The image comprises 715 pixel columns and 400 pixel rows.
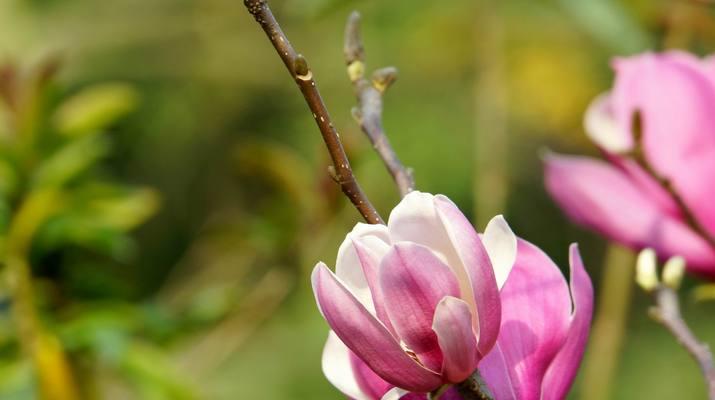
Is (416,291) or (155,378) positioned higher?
(416,291)

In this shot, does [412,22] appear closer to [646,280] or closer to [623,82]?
[623,82]

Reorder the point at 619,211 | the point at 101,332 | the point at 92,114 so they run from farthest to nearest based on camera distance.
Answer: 1. the point at 92,114
2. the point at 101,332
3. the point at 619,211

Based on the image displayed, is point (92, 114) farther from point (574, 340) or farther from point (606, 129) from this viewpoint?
point (574, 340)

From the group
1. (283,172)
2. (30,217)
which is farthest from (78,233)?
(283,172)

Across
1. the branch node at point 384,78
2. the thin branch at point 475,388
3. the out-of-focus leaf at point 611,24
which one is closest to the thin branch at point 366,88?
the branch node at point 384,78

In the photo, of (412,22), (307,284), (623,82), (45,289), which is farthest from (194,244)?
(623,82)

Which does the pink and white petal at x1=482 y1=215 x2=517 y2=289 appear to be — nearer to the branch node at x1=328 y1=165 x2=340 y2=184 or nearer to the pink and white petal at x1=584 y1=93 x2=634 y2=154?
the branch node at x1=328 y1=165 x2=340 y2=184

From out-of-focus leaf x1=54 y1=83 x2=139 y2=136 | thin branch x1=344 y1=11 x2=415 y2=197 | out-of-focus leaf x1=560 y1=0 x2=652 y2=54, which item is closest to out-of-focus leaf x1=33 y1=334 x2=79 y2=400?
out-of-focus leaf x1=54 y1=83 x2=139 y2=136
